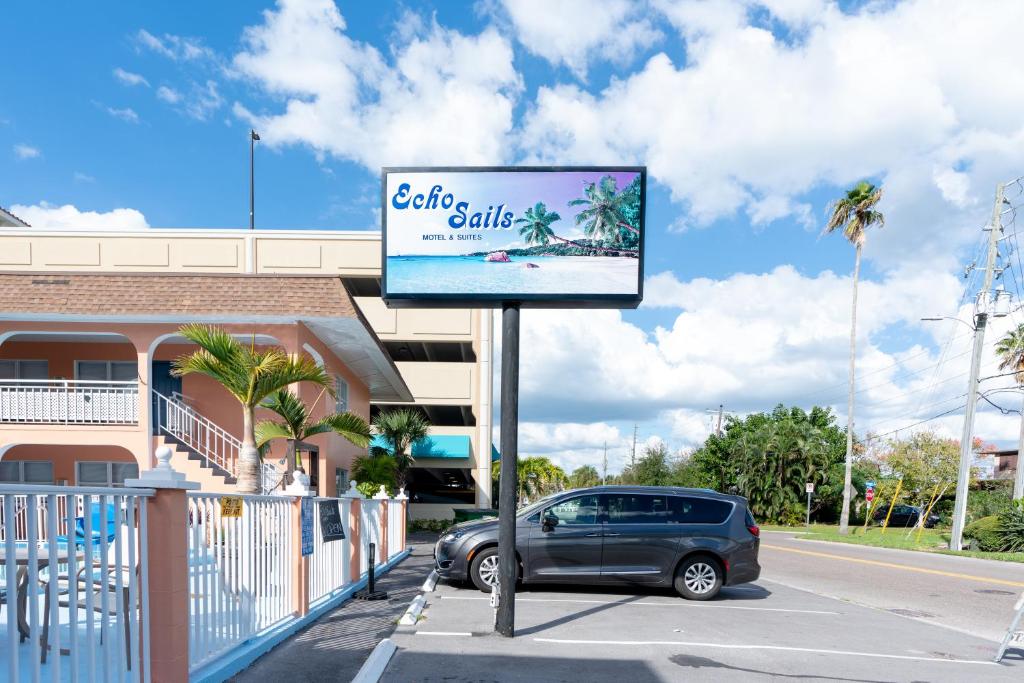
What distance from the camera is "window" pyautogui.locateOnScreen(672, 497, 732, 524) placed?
11.6 metres

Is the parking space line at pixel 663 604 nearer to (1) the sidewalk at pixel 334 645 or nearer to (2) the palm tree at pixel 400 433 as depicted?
(1) the sidewalk at pixel 334 645

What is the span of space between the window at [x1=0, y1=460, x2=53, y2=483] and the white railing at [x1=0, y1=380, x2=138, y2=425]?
3.52 m

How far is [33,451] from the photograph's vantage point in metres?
18.8

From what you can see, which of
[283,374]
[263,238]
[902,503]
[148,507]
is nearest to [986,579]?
[283,374]

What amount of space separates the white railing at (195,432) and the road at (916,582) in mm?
11920

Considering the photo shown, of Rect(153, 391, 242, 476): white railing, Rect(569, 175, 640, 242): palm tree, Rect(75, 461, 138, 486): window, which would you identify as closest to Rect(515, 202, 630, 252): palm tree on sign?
Rect(569, 175, 640, 242): palm tree

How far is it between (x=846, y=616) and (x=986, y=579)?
8294mm

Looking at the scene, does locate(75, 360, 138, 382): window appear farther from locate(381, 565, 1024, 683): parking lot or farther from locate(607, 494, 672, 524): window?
locate(607, 494, 672, 524): window

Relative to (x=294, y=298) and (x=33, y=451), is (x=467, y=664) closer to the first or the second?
(x=294, y=298)

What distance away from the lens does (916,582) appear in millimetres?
15852

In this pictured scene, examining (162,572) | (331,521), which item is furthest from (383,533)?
(162,572)

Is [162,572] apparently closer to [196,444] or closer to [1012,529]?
[196,444]

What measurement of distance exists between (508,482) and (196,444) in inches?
446

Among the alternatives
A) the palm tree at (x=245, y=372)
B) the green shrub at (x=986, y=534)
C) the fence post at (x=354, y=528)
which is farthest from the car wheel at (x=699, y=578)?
the green shrub at (x=986, y=534)
